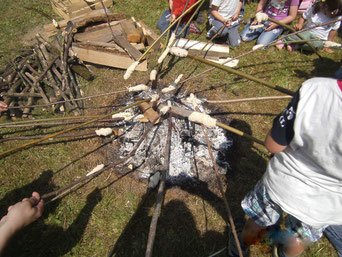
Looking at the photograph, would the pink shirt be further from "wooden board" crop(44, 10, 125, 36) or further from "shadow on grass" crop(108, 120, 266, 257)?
"shadow on grass" crop(108, 120, 266, 257)

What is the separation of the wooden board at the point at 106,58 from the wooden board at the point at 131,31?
1.88 ft

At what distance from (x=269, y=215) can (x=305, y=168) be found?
66cm

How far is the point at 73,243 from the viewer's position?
265cm

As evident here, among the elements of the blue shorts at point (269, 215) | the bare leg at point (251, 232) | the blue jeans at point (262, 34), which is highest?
the blue jeans at point (262, 34)

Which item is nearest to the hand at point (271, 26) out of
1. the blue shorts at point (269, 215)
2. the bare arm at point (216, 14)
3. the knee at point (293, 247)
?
the bare arm at point (216, 14)

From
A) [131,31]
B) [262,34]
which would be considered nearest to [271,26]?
[262,34]

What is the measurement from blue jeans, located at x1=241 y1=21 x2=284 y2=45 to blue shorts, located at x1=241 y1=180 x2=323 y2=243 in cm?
415

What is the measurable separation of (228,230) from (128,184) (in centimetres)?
151

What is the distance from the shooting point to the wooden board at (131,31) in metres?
4.41

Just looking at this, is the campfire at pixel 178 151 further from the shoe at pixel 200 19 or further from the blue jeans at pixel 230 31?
the shoe at pixel 200 19

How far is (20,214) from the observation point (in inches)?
64.0

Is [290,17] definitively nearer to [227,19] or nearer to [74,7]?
[227,19]

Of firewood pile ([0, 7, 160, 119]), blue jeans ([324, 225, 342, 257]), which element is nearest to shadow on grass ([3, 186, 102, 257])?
firewood pile ([0, 7, 160, 119])

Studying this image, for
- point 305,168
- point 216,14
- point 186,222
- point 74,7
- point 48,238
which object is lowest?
point 186,222
